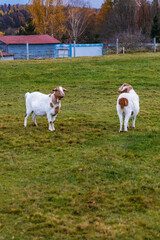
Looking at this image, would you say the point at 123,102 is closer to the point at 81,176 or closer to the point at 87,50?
the point at 81,176

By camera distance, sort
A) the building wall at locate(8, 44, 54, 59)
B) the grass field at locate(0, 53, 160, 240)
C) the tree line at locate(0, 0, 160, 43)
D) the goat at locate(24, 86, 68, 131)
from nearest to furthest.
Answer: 1. the grass field at locate(0, 53, 160, 240)
2. the goat at locate(24, 86, 68, 131)
3. the building wall at locate(8, 44, 54, 59)
4. the tree line at locate(0, 0, 160, 43)

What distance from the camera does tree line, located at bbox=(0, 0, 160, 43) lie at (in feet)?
200

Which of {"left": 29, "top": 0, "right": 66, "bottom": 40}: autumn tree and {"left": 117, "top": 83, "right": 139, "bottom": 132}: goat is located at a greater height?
{"left": 29, "top": 0, "right": 66, "bottom": 40}: autumn tree

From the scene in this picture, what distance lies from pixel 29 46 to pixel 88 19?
97.3 feet

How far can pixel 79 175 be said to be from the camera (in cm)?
630

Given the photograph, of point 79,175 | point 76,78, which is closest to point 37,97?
point 79,175

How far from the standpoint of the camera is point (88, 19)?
71500mm

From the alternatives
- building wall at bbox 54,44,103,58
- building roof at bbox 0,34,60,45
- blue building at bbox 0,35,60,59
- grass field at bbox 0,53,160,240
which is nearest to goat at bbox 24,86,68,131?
grass field at bbox 0,53,160,240

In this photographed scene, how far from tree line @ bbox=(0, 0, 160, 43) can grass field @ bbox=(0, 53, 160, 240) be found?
45.9 m

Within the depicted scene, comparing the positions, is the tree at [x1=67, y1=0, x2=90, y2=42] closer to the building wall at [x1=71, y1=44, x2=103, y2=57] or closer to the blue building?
the blue building

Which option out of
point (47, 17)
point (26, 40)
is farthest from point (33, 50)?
point (47, 17)

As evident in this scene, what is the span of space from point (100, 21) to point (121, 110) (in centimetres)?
6636

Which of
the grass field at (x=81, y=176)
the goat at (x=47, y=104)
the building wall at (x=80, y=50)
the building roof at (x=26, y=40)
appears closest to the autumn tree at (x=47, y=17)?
the building roof at (x=26, y=40)

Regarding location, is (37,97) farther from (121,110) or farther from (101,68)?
(101,68)
